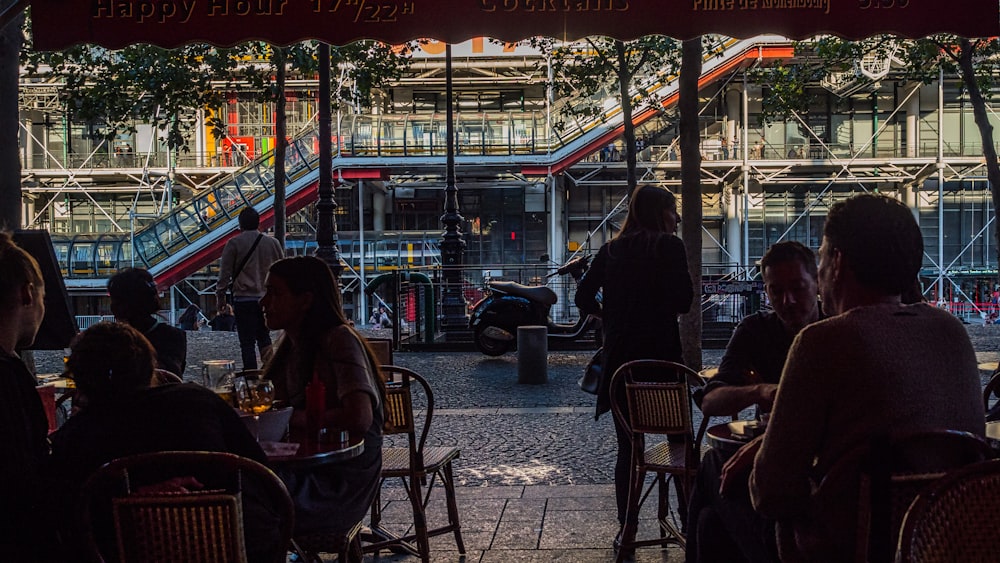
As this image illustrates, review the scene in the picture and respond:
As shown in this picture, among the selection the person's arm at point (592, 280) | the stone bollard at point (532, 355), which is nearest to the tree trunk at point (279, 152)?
the stone bollard at point (532, 355)

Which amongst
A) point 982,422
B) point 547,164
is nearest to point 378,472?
point 982,422

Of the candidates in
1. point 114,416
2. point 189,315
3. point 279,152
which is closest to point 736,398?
point 114,416

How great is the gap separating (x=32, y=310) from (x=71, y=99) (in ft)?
37.6

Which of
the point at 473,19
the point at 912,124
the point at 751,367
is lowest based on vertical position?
the point at 751,367

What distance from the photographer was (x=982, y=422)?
2.29m

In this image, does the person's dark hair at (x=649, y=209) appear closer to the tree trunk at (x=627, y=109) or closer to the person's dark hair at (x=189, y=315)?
the tree trunk at (x=627, y=109)

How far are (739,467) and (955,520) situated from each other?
25.6 inches

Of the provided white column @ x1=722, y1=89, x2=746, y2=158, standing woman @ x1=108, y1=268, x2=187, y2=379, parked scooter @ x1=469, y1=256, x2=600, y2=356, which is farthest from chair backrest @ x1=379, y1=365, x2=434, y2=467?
white column @ x1=722, y1=89, x2=746, y2=158

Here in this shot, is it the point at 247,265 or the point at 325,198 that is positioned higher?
the point at 325,198

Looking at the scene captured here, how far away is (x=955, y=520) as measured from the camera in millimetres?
1980

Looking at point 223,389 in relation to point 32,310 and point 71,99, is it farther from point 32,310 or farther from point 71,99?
point 71,99

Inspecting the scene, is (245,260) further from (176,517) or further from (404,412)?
(176,517)

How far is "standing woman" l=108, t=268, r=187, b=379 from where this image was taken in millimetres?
5031

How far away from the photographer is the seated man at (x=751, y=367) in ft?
9.61
